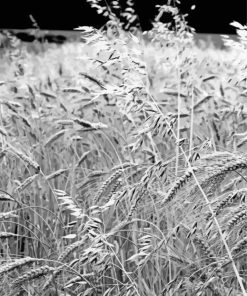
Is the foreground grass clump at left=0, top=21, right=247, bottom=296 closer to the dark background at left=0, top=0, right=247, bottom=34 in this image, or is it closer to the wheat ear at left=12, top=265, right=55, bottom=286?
the wheat ear at left=12, top=265, right=55, bottom=286

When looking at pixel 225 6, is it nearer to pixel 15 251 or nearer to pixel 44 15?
pixel 44 15

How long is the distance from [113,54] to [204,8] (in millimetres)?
22133

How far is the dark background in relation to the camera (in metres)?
20.1

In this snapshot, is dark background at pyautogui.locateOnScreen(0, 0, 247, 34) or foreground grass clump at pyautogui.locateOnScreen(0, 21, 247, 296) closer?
foreground grass clump at pyautogui.locateOnScreen(0, 21, 247, 296)

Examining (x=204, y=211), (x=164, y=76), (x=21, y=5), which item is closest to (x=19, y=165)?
(x=204, y=211)

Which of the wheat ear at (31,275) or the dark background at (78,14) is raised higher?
the wheat ear at (31,275)

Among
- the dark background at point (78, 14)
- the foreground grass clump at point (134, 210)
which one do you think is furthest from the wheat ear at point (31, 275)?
the dark background at point (78, 14)

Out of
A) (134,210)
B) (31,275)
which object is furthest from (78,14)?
(31,275)

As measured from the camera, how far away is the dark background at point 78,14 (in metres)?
20.1

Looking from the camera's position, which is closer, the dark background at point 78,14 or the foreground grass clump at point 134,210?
the foreground grass clump at point 134,210

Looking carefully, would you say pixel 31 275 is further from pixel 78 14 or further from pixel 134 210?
pixel 78 14

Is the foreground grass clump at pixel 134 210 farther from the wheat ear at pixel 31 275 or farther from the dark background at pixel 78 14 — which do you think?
the dark background at pixel 78 14

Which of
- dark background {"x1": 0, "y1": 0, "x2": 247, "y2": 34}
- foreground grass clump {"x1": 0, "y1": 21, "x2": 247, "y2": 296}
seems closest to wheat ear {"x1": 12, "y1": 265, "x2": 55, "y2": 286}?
foreground grass clump {"x1": 0, "y1": 21, "x2": 247, "y2": 296}

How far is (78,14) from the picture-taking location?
71.9 feet
